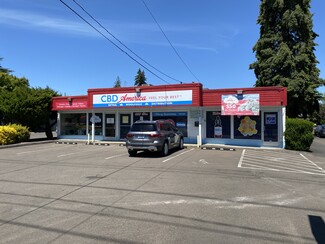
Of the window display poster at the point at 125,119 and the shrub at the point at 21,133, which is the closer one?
the shrub at the point at 21,133

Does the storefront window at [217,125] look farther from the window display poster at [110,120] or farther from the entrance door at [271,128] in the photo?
the window display poster at [110,120]

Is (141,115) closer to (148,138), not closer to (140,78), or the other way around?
(148,138)

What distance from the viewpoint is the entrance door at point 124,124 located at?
25.3 metres

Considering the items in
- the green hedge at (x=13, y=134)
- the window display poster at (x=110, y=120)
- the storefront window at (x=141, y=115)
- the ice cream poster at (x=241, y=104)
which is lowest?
the green hedge at (x=13, y=134)

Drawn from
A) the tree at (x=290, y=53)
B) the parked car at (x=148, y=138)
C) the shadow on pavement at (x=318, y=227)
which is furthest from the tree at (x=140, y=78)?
the shadow on pavement at (x=318, y=227)

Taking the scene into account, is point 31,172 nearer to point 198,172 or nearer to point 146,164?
point 146,164

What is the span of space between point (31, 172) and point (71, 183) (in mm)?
2745

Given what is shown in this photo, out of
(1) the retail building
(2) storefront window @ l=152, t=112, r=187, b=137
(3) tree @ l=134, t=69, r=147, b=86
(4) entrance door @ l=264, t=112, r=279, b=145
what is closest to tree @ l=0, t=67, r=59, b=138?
(1) the retail building

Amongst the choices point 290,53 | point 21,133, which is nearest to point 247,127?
point 290,53

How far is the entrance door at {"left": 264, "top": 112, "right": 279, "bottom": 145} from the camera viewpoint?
67.9ft

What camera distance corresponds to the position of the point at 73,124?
27.5m

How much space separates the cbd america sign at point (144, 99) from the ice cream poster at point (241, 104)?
248 cm

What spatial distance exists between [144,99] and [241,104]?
23.6 ft

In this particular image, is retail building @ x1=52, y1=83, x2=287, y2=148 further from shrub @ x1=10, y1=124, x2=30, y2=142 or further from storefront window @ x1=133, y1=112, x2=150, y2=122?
shrub @ x1=10, y1=124, x2=30, y2=142
